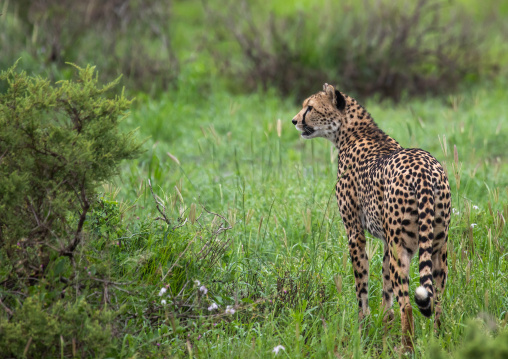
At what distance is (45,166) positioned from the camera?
9.21 feet

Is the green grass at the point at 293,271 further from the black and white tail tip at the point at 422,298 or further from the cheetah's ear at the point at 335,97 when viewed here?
the cheetah's ear at the point at 335,97

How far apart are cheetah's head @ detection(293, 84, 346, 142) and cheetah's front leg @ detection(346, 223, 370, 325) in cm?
75

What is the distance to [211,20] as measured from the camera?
35.2 ft

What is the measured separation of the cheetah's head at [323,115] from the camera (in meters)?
3.92

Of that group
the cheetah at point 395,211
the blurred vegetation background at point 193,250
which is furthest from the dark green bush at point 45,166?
the cheetah at point 395,211

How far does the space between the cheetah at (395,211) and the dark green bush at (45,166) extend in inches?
48.1

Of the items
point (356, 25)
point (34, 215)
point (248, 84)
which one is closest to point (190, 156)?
point (248, 84)

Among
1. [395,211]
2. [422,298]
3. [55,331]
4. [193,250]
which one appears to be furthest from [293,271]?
[55,331]

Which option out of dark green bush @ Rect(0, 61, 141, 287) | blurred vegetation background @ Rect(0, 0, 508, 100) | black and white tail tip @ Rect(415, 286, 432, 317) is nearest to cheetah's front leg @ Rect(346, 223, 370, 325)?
black and white tail tip @ Rect(415, 286, 432, 317)

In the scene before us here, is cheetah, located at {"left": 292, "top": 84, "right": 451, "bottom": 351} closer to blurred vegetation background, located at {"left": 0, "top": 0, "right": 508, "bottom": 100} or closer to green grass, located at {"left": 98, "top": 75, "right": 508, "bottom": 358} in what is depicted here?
green grass, located at {"left": 98, "top": 75, "right": 508, "bottom": 358}

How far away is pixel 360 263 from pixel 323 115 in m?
1.01

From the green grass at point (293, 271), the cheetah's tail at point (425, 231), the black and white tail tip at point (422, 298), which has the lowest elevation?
the green grass at point (293, 271)

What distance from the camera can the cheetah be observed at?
9.41 ft

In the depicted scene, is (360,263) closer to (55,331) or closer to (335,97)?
(335,97)
